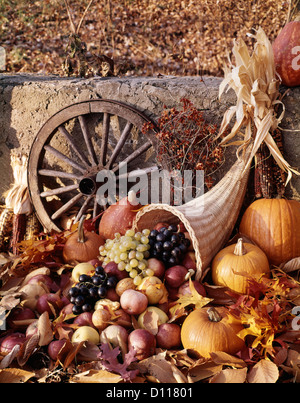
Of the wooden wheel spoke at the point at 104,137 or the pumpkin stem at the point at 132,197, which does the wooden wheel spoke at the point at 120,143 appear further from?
the pumpkin stem at the point at 132,197

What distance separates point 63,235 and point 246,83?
1.61 metres

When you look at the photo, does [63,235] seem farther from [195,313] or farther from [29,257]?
[195,313]

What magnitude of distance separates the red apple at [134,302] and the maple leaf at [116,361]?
23 cm

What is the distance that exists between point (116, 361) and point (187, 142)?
4.91ft

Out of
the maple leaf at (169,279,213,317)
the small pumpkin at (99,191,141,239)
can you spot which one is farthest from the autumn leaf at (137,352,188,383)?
the small pumpkin at (99,191,141,239)

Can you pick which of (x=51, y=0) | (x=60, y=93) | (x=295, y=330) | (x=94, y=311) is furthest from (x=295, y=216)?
(x=51, y=0)

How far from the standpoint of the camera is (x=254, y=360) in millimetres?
A: 1705

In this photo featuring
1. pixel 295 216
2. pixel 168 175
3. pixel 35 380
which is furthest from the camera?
pixel 168 175

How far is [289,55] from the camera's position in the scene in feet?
8.13

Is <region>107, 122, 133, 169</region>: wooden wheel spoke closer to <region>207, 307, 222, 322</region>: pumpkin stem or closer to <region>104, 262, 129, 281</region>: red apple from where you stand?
<region>104, 262, 129, 281</region>: red apple

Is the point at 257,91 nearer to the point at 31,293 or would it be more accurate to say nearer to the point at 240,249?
the point at 240,249

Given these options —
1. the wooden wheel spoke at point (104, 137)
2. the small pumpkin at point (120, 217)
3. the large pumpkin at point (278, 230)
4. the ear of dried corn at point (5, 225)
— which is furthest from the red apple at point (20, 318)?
the large pumpkin at point (278, 230)

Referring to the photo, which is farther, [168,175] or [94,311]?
[168,175]

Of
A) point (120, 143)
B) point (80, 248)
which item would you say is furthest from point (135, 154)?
point (80, 248)
